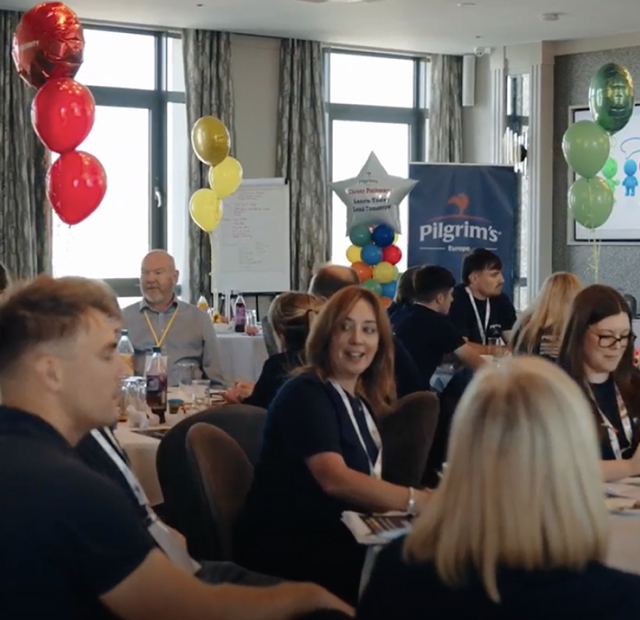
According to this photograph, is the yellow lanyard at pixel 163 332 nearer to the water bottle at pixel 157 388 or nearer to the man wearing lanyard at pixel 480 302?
the water bottle at pixel 157 388

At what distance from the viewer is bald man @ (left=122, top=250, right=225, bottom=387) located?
5.95 meters

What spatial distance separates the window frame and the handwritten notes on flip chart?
1214 mm

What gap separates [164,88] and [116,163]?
0.82 metres

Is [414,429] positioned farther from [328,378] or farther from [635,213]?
[635,213]

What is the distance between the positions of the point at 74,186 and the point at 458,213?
4.42 meters

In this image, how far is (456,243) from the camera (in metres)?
10.5

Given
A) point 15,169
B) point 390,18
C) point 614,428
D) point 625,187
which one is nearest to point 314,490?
point 614,428

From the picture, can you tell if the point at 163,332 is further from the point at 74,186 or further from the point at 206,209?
the point at 206,209

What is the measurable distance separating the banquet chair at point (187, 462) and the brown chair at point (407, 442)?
0.46 metres

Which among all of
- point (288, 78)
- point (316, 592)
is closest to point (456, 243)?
point (288, 78)

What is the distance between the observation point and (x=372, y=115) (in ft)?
38.5

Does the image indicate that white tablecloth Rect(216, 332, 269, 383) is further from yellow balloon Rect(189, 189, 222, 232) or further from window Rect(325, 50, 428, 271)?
window Rect(325, 50, 428, 271)

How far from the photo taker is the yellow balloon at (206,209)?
9438mm

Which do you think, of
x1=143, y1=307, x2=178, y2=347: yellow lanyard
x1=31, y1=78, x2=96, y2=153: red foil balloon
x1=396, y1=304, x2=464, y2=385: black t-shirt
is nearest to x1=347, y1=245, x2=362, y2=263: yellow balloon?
x1=31, y1=78, x2=96, y2=153: red foil balloon
